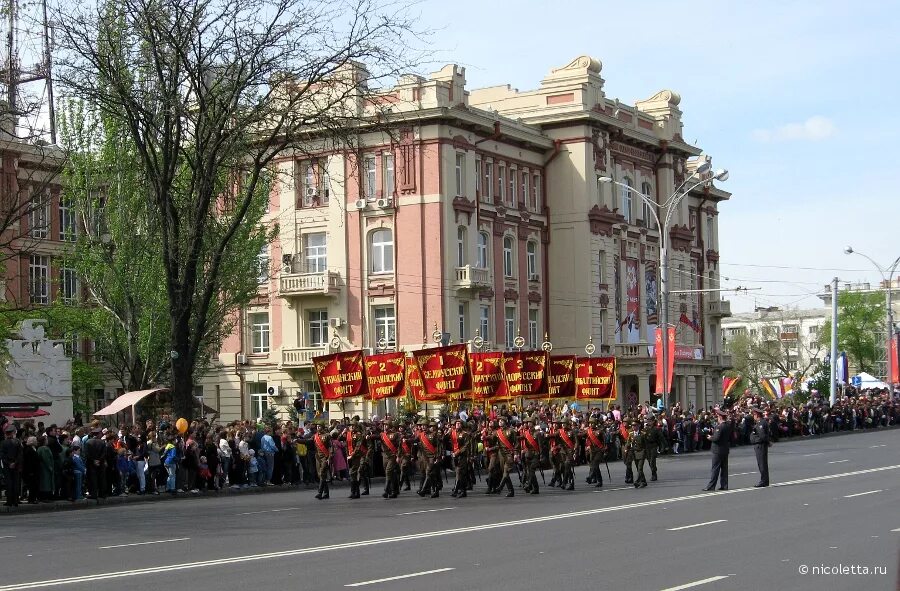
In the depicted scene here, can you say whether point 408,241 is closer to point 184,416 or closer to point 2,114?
point 184,416

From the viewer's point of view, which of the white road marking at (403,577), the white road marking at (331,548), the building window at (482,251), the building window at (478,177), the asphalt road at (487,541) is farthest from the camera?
the building window at (482,251)

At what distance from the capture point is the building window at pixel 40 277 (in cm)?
5831

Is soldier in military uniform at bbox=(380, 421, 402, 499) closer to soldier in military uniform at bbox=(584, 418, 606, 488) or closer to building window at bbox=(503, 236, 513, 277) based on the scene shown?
soldier in military uniform at bbox=(584, 418, 606, 488)

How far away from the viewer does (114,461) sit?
1176 inches

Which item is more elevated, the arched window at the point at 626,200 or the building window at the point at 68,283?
the arched window at the point at 626,200

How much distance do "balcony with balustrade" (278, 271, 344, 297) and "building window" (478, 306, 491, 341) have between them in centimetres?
609

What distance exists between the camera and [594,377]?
43875mm

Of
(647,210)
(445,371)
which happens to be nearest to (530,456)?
(445,371)

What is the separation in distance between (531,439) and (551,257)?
3783cm

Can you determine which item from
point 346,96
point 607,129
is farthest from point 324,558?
point 607,129

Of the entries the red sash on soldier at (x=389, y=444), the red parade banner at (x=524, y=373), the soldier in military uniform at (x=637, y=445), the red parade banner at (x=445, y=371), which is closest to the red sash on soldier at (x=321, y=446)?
the red sash on soldier at (x=389, y=444)

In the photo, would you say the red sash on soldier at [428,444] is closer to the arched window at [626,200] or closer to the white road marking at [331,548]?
the white road marking at [331,548]

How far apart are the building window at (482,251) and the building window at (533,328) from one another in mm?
4732

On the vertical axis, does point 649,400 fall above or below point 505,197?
below
